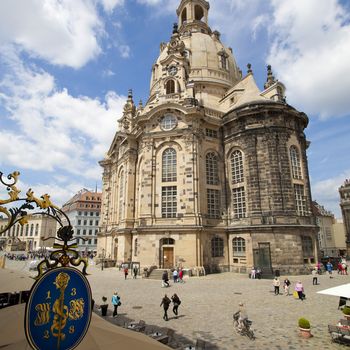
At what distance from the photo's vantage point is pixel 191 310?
1473 centimetres

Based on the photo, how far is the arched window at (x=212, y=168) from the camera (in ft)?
114

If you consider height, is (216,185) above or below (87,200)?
below

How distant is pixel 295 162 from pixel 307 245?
1010 cm

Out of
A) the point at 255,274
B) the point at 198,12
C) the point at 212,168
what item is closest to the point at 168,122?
the point at 212,168

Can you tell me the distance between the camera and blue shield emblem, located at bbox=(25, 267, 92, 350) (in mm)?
3572

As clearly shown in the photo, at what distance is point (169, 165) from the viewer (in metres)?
33.8

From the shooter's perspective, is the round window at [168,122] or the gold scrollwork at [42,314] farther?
the round window at [168,122]

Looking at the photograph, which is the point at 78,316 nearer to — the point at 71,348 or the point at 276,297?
the point at 71,348

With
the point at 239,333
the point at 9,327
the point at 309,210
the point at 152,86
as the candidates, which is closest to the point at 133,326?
the point at 239,333

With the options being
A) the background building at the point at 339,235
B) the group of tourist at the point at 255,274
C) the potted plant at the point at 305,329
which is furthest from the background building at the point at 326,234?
the potted plant at the point at 305,329

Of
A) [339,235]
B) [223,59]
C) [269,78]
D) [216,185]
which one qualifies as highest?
[223,59]

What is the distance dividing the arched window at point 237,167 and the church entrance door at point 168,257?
39.4 ft

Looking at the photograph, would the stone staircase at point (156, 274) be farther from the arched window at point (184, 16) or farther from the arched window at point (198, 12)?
the arched window at point (198, 12)

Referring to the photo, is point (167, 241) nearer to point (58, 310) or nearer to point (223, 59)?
point (58, 310)
